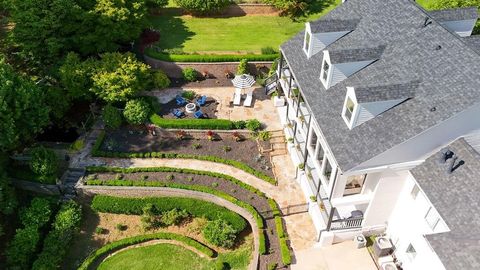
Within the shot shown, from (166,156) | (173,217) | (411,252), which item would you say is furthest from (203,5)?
(411,252)

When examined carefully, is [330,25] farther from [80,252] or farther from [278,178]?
[80,252]

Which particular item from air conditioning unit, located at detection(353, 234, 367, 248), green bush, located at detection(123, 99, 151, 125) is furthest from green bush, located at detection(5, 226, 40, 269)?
air conditioning unit, located at detection(353, 234, 367, 248)

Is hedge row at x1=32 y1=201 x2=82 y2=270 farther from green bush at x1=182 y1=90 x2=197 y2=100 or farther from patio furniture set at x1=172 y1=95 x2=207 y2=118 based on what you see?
green bush at x1=182 y1=90 x2=197 y2=100

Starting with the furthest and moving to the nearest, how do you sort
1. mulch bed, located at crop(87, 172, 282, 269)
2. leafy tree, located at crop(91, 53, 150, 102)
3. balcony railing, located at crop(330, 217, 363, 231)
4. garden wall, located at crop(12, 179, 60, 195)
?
leafy tree, located at crop(91, 53, 150, 102) → garden wall, located at crop(12, 179, 60, 195) → mulch bed, located at crop(87, 172, 282, 269) → balcony railing, located at crop(330, 217, 363, 231)

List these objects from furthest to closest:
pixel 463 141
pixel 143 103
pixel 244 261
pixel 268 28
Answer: pixel 268 28
pixel 143 103
pixel 244 261
pixel 463 141

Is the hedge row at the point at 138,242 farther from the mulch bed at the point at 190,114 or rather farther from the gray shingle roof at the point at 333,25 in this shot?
the gray shingle roof at the point at 333,25

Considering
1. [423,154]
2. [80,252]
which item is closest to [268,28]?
[423,154]

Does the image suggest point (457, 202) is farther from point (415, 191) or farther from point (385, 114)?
point (385, 114)
